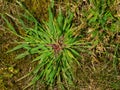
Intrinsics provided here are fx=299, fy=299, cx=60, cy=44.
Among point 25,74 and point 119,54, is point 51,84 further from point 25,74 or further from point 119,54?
point 119,54

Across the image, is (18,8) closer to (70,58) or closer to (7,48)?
(7,48)

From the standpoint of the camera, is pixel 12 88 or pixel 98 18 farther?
pixel 12 88

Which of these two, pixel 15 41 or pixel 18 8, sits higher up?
pixel 18 8

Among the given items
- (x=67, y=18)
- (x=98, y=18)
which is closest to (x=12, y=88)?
(x=67, y=18)

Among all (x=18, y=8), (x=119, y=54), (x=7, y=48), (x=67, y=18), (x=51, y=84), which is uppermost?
(x=18, y=8)

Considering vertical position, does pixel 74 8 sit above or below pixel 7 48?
above

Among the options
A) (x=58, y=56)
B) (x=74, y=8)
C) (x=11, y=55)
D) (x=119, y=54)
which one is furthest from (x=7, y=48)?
(x=119, y=54)
